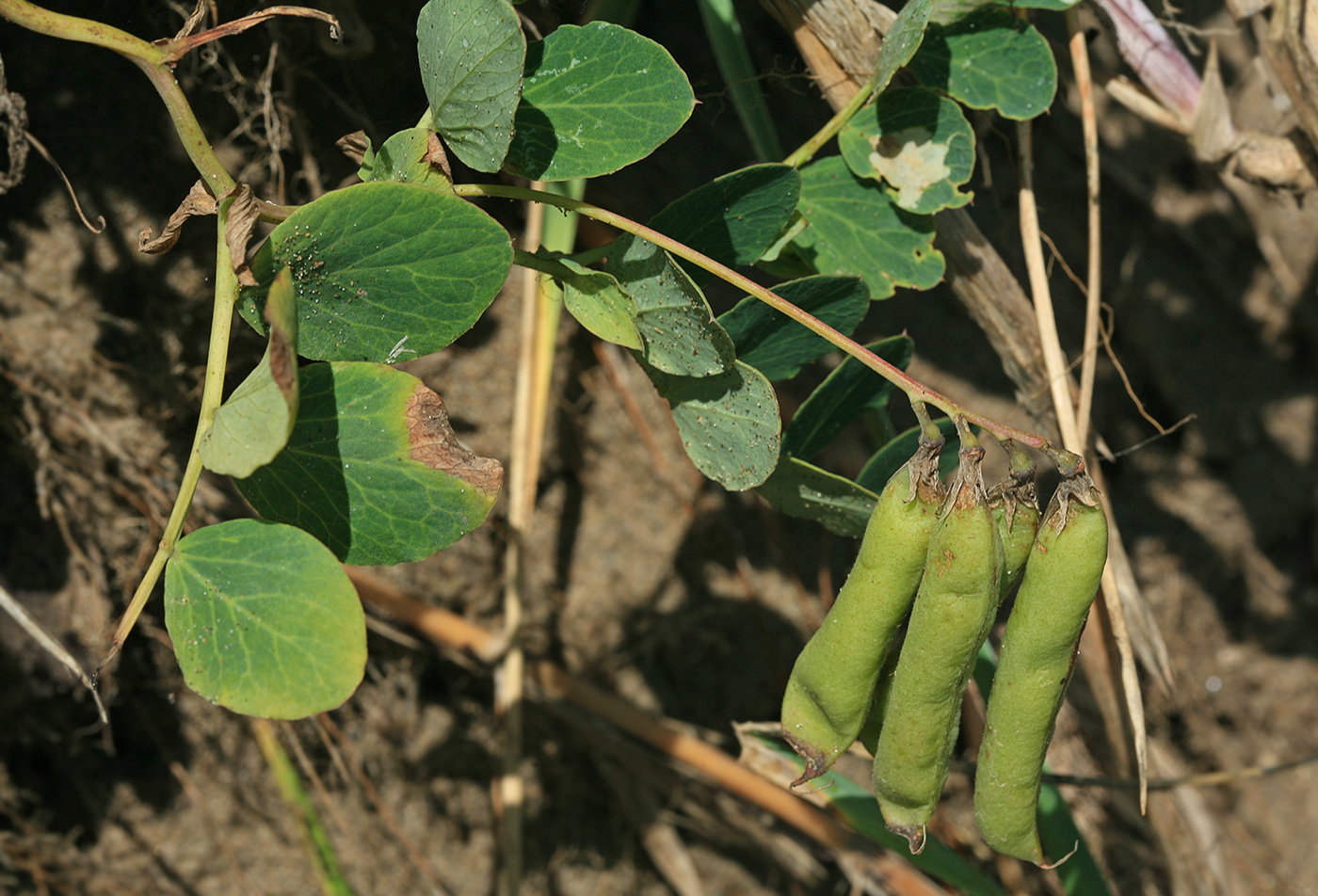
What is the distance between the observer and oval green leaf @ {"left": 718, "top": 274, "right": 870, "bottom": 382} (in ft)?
2.69

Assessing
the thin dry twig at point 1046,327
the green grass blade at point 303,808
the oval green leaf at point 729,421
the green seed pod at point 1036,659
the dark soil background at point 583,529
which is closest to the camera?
the green seed pod at point 1036,659

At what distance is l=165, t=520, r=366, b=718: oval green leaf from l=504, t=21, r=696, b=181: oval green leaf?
0.37m

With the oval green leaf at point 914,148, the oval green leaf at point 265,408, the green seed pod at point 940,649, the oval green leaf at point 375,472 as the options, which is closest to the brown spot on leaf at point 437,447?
the oval green leaf at point 375,472

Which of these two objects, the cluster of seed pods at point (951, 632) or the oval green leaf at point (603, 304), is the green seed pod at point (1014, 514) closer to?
the cluster of seed pods at point (951, 632)

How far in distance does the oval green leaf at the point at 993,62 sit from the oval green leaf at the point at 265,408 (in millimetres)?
675

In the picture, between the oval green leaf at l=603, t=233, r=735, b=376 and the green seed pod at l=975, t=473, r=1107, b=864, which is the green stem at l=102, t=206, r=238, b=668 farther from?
the green seed pod at l=975, t=473, r=1107, b=864

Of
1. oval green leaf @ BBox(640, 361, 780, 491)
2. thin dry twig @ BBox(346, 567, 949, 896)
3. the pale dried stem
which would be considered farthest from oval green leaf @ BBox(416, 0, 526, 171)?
thin dry twig @ BBox(346, 567, 949, 896)

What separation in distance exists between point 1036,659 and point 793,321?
0.36 m

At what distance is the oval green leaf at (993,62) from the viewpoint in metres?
0.89

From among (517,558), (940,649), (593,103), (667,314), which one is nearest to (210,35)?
(593,103)

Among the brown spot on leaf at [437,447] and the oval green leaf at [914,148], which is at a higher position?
the oval green leaf at [914,148]

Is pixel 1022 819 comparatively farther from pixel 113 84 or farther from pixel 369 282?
pixel 113 84

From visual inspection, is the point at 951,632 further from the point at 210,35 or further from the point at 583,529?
the point at 583,529

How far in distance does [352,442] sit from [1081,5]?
3.28 feet
